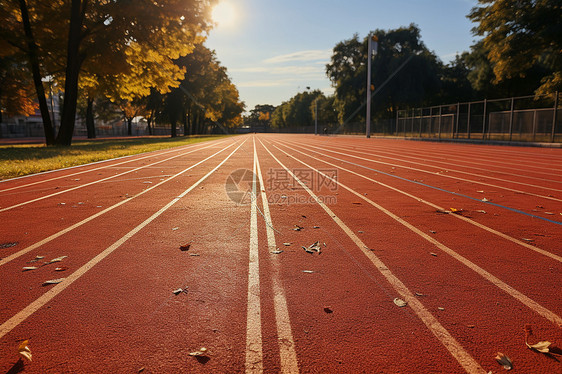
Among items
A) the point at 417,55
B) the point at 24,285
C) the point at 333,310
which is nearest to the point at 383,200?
the point at 333,310

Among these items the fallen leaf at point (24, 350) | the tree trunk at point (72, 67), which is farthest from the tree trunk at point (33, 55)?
the fallen leaf at point (24, 350)

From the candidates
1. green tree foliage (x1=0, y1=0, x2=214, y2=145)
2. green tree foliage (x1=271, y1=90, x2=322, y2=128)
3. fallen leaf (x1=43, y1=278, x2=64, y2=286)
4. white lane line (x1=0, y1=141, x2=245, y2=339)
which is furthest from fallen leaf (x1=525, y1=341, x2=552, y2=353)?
green tree foliage (x1=271, y1=90, x2=322, y2=128)

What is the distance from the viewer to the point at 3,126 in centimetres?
4519

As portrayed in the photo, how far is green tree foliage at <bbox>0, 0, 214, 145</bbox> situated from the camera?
16344 mm

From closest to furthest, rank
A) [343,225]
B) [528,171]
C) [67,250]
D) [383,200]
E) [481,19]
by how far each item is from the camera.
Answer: [67,250]
[343,225]
[383,200]
[528,171]
[481,19]

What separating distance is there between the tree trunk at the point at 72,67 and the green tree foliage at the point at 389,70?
39590mm

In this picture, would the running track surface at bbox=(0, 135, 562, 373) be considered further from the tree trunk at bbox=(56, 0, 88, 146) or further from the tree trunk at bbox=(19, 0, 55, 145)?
the tree trunk at bbox=(19, 0, 55, 145)

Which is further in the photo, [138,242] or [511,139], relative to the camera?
[511,139]

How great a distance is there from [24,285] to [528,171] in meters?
12.0

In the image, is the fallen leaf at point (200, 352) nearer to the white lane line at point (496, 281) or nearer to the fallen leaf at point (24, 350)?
the fallen leaf at point (24, 350)

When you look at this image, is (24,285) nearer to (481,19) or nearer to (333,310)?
(333,310)

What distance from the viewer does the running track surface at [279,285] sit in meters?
1.96

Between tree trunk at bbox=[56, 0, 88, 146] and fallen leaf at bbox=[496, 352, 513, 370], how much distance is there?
67.4ft

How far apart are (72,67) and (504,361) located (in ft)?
68.1
